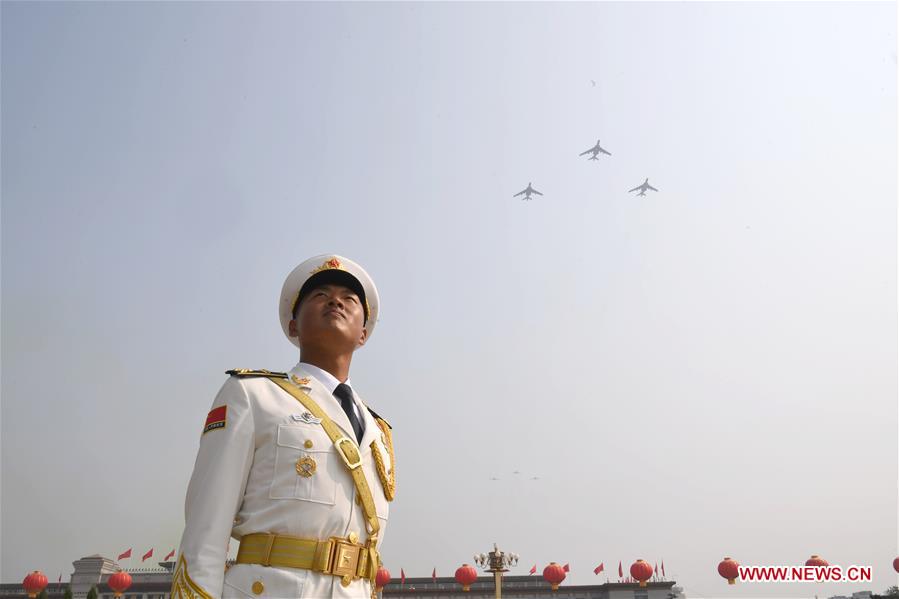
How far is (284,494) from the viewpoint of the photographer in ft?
8.64

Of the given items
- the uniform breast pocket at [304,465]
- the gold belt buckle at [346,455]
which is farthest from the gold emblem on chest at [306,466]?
the gold belt buckle at [346,455]

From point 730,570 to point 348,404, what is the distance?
2266 centimetres

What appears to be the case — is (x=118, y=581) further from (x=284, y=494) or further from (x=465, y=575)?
(x=284, y=494)

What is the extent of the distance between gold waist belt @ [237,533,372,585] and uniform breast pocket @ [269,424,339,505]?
16 cm

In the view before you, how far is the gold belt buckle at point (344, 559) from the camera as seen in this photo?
2.59m

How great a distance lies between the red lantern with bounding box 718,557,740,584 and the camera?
2175 centimetres

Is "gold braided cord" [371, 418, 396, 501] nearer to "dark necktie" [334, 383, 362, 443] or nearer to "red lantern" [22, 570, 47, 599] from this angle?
"dark necktie" [334, 383, 362, 443]

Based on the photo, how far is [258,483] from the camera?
106 inches

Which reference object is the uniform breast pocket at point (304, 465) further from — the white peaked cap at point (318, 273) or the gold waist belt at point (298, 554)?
the white peaked cap at point (318, 273)

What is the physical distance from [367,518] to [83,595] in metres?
36.5

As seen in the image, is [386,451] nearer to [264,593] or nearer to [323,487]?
[323,487]

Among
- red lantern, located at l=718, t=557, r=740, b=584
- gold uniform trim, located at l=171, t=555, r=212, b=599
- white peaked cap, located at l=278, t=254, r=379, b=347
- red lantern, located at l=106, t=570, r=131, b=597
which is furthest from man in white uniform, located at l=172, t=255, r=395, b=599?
red lantern, located at l=106, t=570, r=131, b=597

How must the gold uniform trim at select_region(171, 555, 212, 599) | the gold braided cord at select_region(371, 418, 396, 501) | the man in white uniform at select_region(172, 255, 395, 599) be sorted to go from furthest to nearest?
the gold braided cord at select_region(371, 418, 396, 501) < the man in white uniform at select_region(172, 255, 395, 599) < the gold uniform trim at select_region(171, 555, 212, 599)

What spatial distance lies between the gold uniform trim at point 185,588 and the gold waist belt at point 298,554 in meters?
0.19
